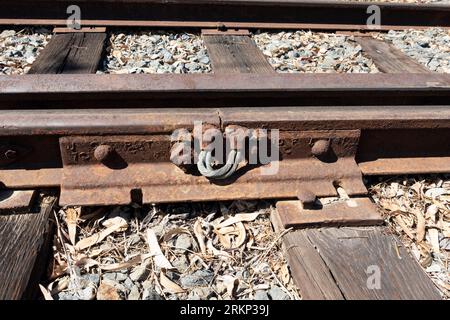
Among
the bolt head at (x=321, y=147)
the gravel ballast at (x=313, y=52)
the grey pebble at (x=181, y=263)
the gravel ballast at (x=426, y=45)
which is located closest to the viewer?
the grey pebble at (x=181, y=263)

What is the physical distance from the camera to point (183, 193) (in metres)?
1.84

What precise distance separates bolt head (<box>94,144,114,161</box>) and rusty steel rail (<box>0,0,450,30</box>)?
224 cm

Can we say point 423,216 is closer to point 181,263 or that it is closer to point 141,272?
point 181,263

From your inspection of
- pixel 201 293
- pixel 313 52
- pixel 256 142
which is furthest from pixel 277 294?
pixel 313 52

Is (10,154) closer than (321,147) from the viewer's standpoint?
Yes

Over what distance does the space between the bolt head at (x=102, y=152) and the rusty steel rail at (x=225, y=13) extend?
224 cm

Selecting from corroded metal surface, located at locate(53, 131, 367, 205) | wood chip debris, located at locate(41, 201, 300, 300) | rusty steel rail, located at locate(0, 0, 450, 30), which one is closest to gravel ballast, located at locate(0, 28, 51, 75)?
rusty steel rail, located at locate(0, 0, 450, 30)

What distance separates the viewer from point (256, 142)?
72.5 inches

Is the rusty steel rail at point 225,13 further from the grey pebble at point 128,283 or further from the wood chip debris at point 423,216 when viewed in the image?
the grey pebble at point 128,283

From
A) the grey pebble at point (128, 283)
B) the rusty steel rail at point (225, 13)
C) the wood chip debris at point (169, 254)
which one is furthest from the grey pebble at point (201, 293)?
the rusty steel rail at point (225, 13)

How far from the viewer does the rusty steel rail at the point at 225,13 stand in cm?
357

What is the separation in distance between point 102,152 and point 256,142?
2.29 feet
